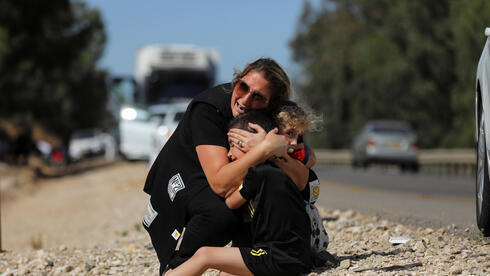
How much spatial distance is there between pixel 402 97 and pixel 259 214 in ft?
146

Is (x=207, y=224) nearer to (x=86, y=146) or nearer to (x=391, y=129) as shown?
(x=391, y=129)

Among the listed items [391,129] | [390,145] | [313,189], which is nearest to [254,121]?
[313,189]

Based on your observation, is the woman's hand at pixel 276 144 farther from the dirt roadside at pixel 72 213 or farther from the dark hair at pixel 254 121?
the dirt roadside at pixel 72 213

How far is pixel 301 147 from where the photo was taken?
204 inches

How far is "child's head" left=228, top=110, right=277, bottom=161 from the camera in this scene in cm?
505

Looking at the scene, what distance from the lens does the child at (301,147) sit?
16.6ft

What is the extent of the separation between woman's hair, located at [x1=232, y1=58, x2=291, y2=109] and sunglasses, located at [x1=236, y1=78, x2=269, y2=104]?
6 cm

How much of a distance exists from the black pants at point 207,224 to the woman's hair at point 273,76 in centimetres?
68

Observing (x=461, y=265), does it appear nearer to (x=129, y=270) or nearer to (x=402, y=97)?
(x=129, y=270)

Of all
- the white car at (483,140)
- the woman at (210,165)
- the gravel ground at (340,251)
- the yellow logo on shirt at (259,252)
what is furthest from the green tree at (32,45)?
the yellow logo on shirt at (259,252)

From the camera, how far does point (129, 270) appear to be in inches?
265

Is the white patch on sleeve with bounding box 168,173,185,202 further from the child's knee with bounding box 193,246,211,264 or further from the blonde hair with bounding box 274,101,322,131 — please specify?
the blonde hair with bounding box 274,101,322,131

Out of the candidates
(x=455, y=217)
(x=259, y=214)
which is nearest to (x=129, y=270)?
(x=259, y=214)

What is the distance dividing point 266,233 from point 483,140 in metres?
2.23
